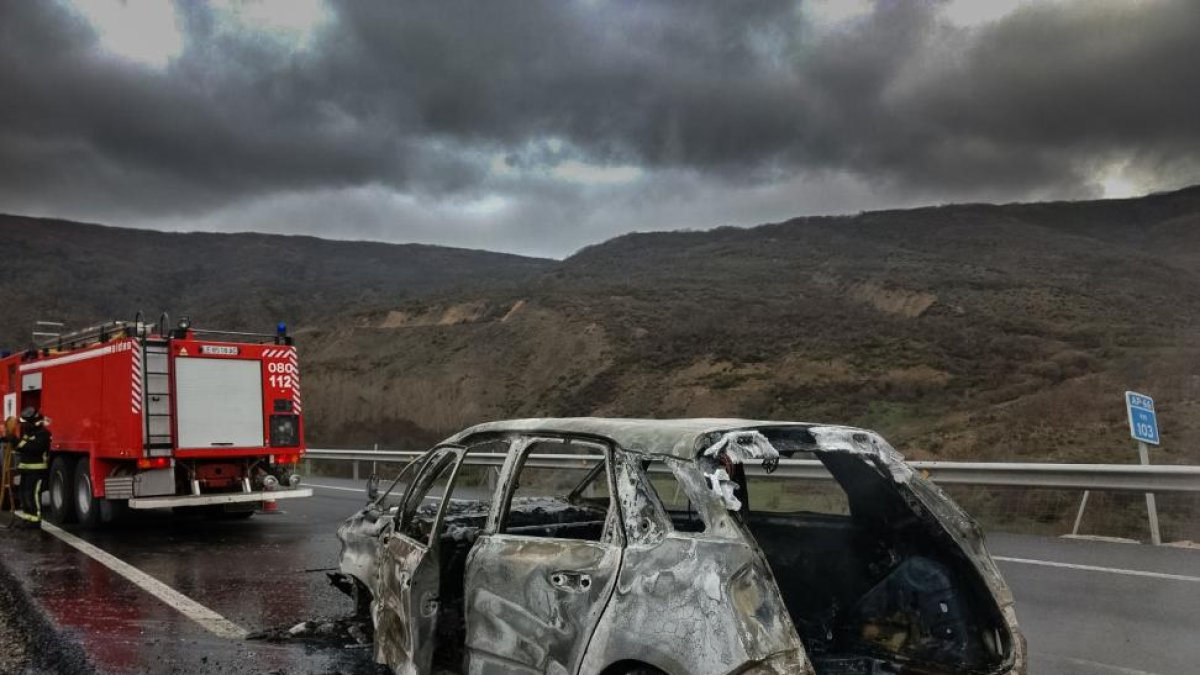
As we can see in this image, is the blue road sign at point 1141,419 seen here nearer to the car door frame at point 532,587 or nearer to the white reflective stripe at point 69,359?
the car door frame at point 532,587

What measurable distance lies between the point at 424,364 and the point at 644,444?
43.6 m

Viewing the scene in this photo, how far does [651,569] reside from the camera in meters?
3.22

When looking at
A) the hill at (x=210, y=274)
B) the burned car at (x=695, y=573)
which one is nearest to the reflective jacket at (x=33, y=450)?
the burned car at (x=695, y=573)

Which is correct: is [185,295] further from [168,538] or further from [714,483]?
[714,483]

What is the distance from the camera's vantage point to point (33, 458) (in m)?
12.3

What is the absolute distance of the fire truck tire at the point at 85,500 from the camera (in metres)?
12.1

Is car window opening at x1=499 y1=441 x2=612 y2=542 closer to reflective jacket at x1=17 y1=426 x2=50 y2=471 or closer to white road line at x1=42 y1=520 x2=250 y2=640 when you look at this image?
white road line at x1=42 y1=520 x2=250 y2=640

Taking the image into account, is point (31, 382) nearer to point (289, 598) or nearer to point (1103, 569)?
point (289, 598)

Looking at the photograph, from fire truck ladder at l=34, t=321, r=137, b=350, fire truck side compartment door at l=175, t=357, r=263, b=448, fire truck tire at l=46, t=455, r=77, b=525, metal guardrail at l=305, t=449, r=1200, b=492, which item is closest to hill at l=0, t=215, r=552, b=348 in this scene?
fire truck ladder at l=34, t=321, r=137, b=350

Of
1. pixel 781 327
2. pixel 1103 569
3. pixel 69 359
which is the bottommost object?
pixel 1103 569

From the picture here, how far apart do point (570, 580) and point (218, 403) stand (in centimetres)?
1001

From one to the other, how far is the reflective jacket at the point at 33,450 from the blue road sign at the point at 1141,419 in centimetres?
1358

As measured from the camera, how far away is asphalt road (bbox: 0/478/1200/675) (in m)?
5.46

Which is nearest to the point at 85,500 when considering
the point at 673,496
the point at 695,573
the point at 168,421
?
the point at 168,421
